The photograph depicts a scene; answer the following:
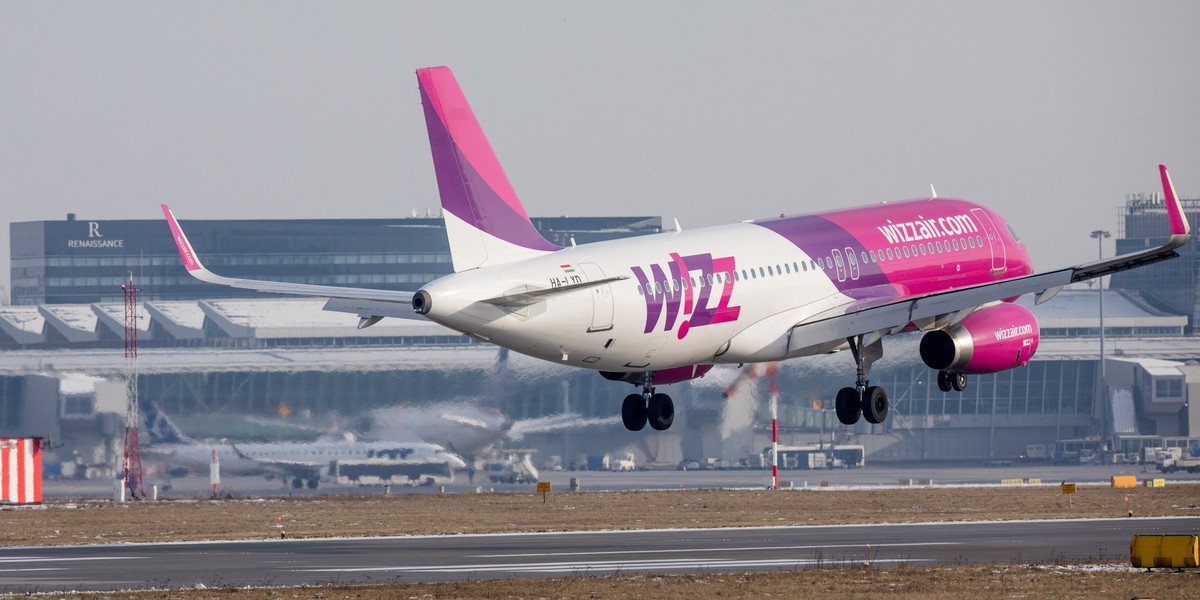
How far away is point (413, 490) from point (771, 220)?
5693cm

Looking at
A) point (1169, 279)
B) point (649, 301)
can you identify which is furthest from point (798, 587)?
point (1169, 279)

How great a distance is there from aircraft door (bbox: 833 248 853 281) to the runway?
8641mm

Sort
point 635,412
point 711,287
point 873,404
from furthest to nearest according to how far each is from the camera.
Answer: point 635,412
point 873,404
point 711,287

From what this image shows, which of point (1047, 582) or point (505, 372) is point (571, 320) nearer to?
point (1047, 582)

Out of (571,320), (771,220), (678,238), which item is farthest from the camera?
(771,220)

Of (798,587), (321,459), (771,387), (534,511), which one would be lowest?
(534,511)

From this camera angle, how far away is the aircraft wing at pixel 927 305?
4456 centimetres

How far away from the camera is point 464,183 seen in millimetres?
42469

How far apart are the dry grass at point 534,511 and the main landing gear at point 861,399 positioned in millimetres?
21104

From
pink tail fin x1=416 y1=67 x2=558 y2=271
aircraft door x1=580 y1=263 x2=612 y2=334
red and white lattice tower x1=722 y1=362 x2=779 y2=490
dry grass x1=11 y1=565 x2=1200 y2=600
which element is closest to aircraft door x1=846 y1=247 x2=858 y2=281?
dry grass x1=11 y1=565 x2=1200 y2=600

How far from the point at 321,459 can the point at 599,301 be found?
2568 inches

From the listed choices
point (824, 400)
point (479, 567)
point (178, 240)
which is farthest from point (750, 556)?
point (824, 400)

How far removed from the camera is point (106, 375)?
4264 inches

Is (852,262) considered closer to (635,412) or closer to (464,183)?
(635,412)
